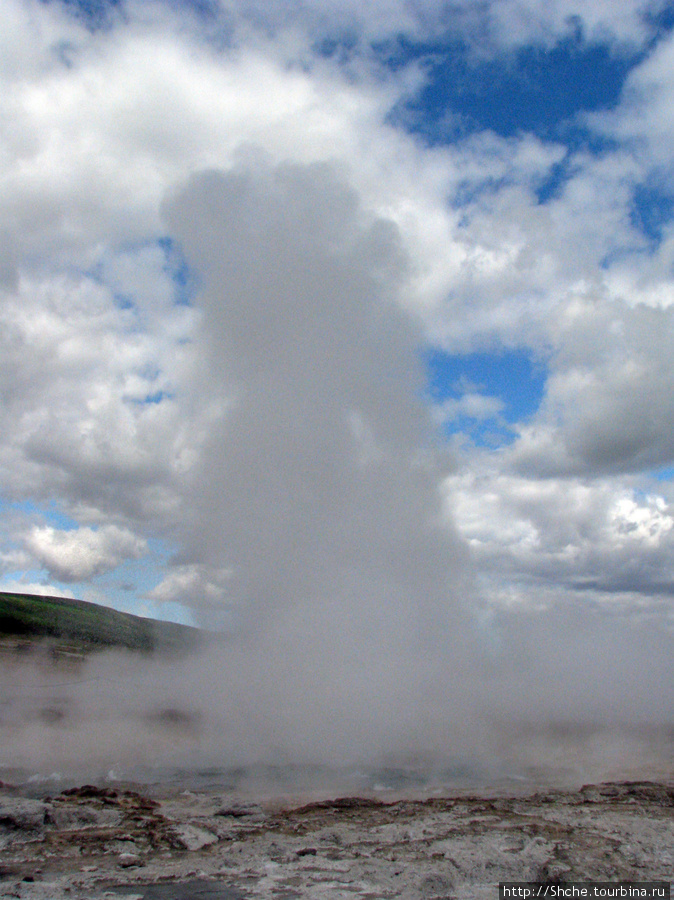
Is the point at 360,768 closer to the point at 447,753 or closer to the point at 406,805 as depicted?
the point at 447,753

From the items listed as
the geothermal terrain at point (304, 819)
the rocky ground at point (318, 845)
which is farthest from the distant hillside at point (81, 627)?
the rocky ground at point (318, 845)

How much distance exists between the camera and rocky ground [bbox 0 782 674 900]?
6.17 meters

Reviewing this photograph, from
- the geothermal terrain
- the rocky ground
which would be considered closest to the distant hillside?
the geothermal terrain

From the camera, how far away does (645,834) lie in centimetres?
778

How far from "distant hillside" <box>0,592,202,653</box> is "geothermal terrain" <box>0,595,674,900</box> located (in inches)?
1425

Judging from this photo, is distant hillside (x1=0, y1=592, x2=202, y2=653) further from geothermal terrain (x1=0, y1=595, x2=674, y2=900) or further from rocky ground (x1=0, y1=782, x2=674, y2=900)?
rocky ground (x1=0, y1=782, x2=674, y2=900)

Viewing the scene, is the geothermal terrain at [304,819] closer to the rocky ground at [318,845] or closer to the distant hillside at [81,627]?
the rocky ground at [318,845]

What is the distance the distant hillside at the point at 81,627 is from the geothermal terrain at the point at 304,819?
36.2 metres

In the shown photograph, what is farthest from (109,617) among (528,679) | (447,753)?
(447,753)

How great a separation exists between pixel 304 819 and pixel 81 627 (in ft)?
234

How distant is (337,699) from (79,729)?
701 centimetres

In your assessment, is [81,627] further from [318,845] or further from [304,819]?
[318,845]

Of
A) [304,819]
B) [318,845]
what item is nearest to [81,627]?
[304,819]

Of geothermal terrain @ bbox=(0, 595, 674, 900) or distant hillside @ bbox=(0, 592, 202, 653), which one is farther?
distant hillside @ bbox=(0, 592, 202, 653)
